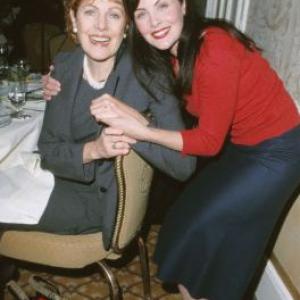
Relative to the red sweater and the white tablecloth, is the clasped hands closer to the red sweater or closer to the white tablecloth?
the red sweater

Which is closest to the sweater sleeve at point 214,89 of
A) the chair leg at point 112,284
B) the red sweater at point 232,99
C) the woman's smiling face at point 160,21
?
the red sweater at point 232,99

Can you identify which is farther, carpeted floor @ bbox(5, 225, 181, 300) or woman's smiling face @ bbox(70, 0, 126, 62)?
carpeted floor @ bbox(5, 225, 181, 300)

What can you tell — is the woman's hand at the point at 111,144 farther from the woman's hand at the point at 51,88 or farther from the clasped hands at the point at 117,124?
the woman's hand at the point at 51,88

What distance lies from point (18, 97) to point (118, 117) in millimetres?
720

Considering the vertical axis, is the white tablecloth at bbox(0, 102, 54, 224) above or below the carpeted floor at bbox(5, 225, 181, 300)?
above

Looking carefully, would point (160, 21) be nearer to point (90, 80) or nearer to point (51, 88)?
point (90, 80)

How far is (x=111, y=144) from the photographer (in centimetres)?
139

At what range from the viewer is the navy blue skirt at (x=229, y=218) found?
1.53m

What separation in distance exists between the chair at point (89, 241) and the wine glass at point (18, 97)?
533 mm

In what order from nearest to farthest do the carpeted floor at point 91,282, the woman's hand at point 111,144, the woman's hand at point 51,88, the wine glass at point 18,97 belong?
the woman's hand at point 111,144 → the woman's hand at point 51,88 → the wine glass at point 18,97 → the carpeted floor at point 91,282

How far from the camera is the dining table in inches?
58.2

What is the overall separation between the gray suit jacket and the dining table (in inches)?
1.7

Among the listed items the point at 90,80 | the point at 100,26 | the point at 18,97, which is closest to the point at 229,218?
the point at 90,80

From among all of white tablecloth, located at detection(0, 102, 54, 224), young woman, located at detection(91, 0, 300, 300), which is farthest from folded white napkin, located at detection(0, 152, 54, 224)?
young woman, located at detection(91, 0, 300, 300)
